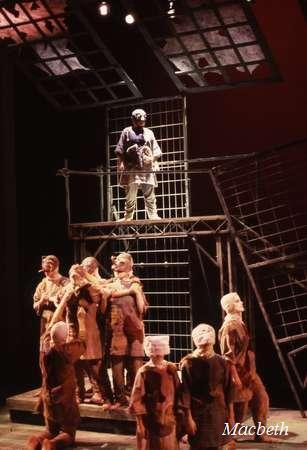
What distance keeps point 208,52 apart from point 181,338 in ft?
17.2

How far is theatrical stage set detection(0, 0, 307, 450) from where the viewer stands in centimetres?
668

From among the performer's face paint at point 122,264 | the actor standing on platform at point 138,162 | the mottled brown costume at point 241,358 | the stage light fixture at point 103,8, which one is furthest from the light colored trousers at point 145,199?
the mottled brown costume at point 241,358

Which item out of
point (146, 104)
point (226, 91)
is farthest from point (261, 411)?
point (146, 104)

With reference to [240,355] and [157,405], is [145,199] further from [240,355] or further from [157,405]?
Result: [157,405]

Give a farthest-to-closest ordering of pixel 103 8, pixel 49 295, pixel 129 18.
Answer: pixel 129 18, pixel 103 8, pixel 49 295

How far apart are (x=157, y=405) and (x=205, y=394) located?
1.67 ft

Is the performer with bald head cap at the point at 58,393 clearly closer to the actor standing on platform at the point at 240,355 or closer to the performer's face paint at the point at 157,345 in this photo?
the performer's face paint at the point at 157,345

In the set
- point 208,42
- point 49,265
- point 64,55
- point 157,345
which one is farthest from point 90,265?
point 64,55

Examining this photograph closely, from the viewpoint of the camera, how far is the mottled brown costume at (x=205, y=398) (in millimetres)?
6492

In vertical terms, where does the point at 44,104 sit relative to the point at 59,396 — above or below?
above

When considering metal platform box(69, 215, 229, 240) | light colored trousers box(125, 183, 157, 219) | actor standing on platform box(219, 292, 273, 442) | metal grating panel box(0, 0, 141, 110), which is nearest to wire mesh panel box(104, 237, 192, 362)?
metal platform box(69, 215, 229, 240)

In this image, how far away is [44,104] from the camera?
1298cm

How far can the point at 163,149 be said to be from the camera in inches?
497

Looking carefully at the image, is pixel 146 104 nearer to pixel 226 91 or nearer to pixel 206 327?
pixel 226 91
